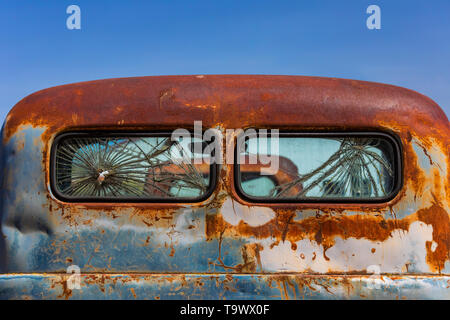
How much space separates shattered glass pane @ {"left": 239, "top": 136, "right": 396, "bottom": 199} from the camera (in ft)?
9.14

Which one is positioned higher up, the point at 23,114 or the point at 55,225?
the point at 23,114

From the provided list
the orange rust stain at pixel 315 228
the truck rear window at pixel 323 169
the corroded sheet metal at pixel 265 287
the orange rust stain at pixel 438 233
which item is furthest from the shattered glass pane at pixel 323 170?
the corroded sheet metal at pixel 265 287

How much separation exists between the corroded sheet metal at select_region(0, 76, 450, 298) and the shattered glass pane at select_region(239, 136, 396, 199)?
7cm

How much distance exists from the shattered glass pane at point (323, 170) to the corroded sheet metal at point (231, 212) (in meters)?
0.07

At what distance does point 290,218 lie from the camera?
273cm

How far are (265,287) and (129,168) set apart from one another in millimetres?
1026

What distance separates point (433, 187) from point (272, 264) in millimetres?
1009

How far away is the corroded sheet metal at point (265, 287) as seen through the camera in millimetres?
2654

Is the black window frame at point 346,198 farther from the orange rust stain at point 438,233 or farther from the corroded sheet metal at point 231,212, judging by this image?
the orange rust stain at point 438,233

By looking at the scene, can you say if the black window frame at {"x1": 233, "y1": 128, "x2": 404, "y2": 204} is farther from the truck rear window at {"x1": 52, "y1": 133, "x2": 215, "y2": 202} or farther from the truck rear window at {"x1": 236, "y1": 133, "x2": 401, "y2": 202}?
the truck rear window at {"x1": 52, "y1": 133, "x2": 215, "y2": 202}

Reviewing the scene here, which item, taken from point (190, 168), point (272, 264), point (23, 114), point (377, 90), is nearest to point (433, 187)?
point (377, 90)

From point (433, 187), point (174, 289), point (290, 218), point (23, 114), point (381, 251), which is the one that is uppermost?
point (23, 114)

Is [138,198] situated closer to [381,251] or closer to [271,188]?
[271,188]

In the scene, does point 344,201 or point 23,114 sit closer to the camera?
point 344,201
